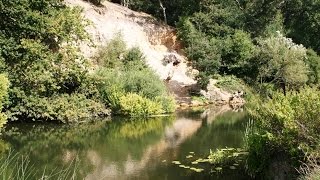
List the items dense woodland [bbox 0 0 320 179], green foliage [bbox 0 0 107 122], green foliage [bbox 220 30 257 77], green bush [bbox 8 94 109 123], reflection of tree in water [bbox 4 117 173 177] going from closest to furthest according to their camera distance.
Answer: dense woodland [bbox 0 0 320 179] → reflection of tree in water [bbox 4 117 173 177] → green bush [bbox 8 94 109 123] → green foliage [bbox 0 0 107 122] → green foliage [bbox 220 30 257 77]

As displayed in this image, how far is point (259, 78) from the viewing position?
36.9m

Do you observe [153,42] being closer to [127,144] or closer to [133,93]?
[133,93]

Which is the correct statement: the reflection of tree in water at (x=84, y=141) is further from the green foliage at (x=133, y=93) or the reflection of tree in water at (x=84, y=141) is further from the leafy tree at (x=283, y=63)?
the leafy tree at (x=283, y=63)

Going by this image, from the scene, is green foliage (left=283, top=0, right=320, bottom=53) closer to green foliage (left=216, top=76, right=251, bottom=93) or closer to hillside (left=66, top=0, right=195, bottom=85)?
green foliage (left=216, top=76, right=251, bottom=93)

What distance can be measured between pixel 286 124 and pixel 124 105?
15.9 m

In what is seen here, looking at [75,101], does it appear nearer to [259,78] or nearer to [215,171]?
[215,171]

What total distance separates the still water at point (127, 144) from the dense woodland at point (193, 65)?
153 cm

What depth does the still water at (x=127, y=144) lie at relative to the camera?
13.8 metres

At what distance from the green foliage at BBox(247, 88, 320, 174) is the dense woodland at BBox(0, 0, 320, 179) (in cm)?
3

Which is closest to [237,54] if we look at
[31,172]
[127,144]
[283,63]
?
[283,63]

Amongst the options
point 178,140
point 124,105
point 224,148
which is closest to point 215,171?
point 224,148

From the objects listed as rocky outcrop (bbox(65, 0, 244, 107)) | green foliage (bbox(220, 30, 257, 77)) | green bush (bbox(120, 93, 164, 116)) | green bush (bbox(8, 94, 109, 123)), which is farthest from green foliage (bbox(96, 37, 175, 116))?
green foliage (bbox(220, 30, 257, 77))

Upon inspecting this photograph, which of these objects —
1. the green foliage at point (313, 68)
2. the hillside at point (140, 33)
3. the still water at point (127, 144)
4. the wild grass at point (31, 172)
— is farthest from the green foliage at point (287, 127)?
the green foliage at point (313, 68)

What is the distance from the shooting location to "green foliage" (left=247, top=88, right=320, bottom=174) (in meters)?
10.2
